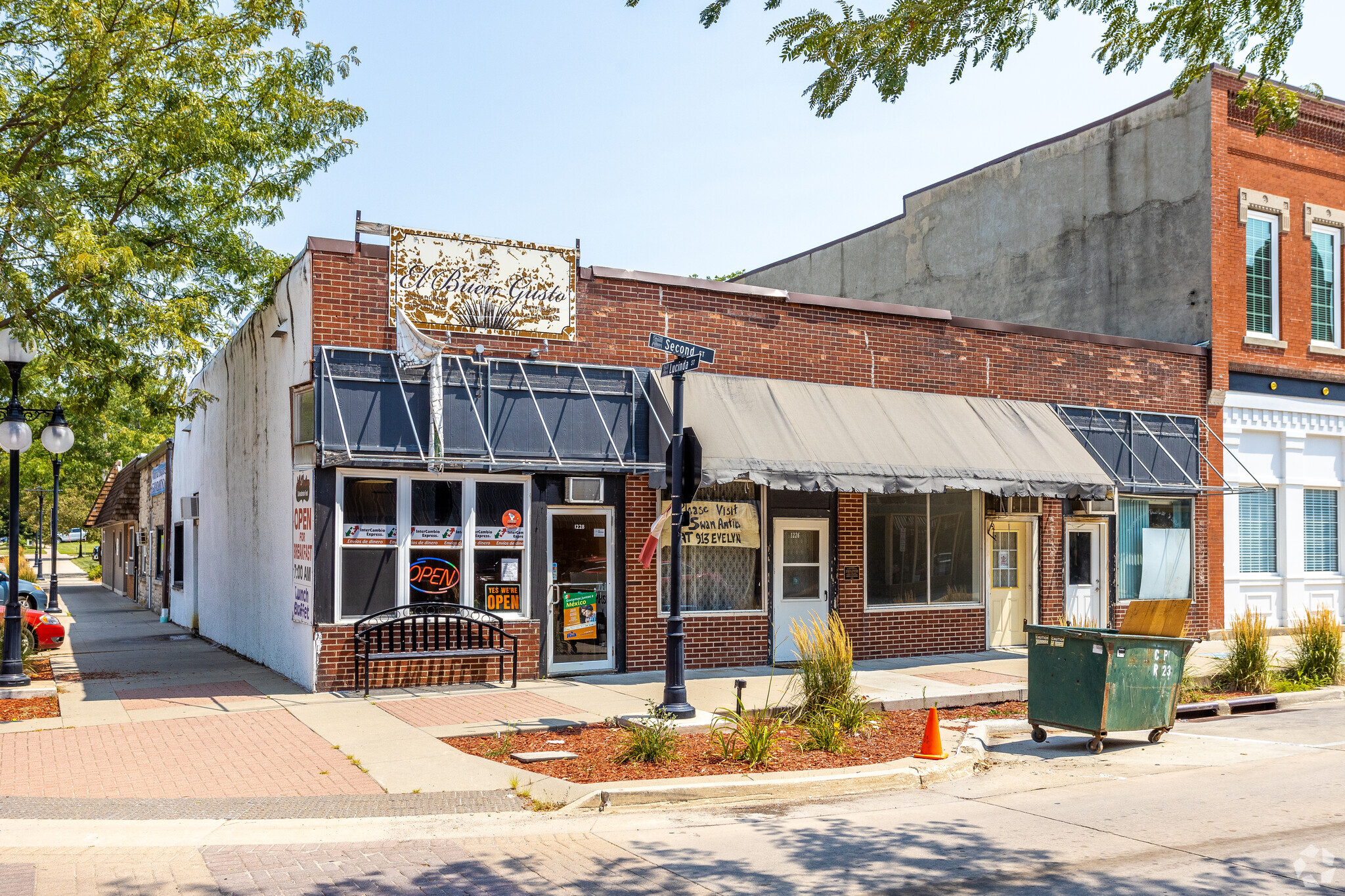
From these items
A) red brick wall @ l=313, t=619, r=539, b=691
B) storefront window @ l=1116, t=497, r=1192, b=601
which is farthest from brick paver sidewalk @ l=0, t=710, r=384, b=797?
storefront window @ l=1116, t=497, r=1192, b=601

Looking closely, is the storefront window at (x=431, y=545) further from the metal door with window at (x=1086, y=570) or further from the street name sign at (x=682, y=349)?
the metal door with window at (x=1086, y=570)

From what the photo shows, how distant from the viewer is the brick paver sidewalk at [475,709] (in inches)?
436

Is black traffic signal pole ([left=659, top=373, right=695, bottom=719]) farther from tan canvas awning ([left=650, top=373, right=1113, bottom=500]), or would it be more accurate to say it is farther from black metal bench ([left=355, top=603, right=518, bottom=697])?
black metal bench ([left=355, top=603, right=518, bottom=697])

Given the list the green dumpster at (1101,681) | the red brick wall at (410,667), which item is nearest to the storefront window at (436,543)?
the red brick wall at (410,667)

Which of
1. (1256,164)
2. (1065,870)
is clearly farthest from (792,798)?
(1256,164)

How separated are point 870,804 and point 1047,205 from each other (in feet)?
56.3

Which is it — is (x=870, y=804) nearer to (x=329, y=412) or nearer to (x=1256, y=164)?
(x=329, y=412)

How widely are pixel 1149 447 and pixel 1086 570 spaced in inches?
89.8

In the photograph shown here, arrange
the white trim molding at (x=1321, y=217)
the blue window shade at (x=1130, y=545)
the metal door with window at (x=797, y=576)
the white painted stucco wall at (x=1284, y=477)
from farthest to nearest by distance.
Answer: the white trim molding at (x=1321, y=217) → the white painted stucco wall at (x=1284, y=477) → the blue window shade at (x=1130, y=545) → the metal door with window at (x=797, y=576)

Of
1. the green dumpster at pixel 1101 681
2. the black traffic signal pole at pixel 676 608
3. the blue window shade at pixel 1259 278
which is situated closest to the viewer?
the green dumpster at pixel 1101 681

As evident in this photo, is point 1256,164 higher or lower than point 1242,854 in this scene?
higher

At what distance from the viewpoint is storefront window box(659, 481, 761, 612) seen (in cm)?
1490

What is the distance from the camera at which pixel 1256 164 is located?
19.9m

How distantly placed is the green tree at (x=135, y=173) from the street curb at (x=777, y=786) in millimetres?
8513
